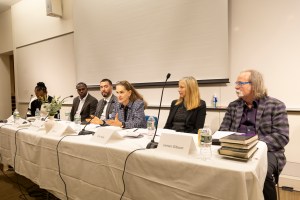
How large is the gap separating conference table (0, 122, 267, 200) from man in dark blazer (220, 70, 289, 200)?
0.34 m

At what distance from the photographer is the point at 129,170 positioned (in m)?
1.40

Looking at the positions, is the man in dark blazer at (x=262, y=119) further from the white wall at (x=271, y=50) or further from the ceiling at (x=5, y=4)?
the ceiling at (x=5, y=4)

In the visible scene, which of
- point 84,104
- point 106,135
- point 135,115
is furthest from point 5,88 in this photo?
point 106,135

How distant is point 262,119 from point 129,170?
3.75 ft

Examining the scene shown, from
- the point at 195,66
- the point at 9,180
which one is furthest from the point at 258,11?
the point at 9,180

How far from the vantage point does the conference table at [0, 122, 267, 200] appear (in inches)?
41.4

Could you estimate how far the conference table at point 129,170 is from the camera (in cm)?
105

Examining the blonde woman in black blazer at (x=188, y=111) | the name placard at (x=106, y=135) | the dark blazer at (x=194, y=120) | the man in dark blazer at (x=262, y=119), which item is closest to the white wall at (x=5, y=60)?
the blonde woman in black blazer at (x=188, y=111)

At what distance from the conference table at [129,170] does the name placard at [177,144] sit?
0.03 meters

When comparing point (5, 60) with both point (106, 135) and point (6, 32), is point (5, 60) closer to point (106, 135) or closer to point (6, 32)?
point (6, 32)

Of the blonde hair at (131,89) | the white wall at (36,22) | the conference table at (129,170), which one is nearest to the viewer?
the conference table at (129,170)

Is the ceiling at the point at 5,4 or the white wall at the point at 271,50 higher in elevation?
the ceiling at the point at 5,4

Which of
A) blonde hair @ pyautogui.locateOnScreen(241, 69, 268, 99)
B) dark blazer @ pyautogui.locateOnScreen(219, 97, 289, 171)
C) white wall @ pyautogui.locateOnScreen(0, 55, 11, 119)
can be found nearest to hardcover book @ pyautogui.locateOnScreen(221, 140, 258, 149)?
dark blazer @ pyautogui.locateOnScreen(219, 97, 289, 171)

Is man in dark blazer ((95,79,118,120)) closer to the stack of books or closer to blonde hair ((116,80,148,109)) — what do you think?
blonde hair ((116,80,148,109))
